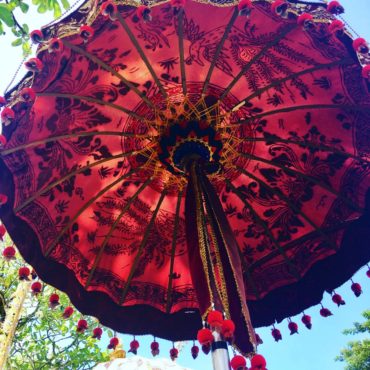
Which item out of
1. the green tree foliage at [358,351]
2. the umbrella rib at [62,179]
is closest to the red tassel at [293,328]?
the umbrella rib at [62,179]

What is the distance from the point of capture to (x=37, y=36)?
3.36m

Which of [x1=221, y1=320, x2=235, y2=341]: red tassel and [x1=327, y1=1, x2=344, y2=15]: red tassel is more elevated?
[x1=327, y1=1, x2=344, y2=15]: red tassel

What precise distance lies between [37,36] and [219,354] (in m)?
2.83

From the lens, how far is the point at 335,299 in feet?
15.1

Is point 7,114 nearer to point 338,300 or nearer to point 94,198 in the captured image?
point 94,198

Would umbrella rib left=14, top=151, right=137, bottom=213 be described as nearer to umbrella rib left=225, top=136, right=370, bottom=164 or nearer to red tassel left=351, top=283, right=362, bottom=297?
umbrella rib left=225, top=136, right=370, bottom=164

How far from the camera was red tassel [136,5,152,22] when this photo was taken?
10.9 feet

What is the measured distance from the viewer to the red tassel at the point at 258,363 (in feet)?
9.16

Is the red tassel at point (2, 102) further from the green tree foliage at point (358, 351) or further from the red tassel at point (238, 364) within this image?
the green tree foliage at point (358, 351)

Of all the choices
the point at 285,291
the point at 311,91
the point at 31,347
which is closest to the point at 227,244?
the point at 285,291

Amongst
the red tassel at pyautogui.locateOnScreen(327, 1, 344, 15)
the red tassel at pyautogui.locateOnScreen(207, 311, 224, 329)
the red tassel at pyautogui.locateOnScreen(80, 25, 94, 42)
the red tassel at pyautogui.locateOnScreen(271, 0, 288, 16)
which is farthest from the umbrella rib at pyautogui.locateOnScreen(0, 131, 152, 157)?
the red tassel at pyautogui.locateOnScreen(207, 311, 224, 329)

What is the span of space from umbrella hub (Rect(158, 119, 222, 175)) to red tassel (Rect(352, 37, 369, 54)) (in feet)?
5.16

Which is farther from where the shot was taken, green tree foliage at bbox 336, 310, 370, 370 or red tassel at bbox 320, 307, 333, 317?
green tree foliage at bbox 336, 310, 370, 370

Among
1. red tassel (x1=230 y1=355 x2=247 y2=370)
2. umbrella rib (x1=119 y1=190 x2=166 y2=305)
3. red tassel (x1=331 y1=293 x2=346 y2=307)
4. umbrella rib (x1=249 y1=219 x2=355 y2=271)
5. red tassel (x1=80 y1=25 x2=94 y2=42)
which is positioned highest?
red tassel (x1=80 y1=25 x2=94 y2=42)
